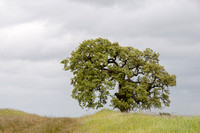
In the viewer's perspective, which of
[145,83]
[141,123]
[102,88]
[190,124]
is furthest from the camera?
[145,83]

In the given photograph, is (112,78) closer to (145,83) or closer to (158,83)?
(145,83)

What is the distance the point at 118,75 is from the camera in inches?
1447

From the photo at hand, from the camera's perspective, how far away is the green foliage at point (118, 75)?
36.0 meters

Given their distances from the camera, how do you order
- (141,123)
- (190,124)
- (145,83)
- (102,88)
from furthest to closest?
(145,83), (102,88), (141,123), (190,124)

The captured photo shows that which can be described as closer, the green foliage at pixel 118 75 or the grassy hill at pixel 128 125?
the grassy hill at pixel 128 125

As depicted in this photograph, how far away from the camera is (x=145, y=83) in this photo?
1470 inches

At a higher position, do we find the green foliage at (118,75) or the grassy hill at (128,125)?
the green foliage at (118,75)

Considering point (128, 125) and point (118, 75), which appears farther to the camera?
point (118, 75)

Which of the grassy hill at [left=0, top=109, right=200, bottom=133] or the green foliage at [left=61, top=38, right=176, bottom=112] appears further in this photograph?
the green foliage at [left=61, top=38, right=176, bottom=112]

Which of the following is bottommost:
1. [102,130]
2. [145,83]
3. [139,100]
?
[102,130]

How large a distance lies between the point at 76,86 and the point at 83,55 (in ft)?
15.8

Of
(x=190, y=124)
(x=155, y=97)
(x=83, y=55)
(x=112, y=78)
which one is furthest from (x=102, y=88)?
(x=190, y=124)

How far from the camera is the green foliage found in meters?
36.0

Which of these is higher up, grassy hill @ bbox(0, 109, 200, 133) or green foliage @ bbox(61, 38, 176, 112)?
green foliage @ bbox(61, 38, 176, 112)
